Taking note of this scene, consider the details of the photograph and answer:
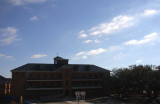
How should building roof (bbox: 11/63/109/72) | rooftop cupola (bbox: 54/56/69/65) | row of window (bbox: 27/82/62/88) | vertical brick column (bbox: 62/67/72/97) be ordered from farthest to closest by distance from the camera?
rooftop cupola (bbox: 54/56/69/65) → building roof (bbox: 11/63/109/72) → vertical brick column (bbox: 62/67/72/97) → row of window (bbox: 27/82/62/88)

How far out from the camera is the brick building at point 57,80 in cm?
5447

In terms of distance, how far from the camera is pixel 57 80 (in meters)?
56.9

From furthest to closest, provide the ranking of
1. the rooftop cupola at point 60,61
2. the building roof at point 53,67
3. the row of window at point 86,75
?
1. the rooftop cupola at point 60,61
2. the row of window at point 86,75
3. the building roof at point 53,67

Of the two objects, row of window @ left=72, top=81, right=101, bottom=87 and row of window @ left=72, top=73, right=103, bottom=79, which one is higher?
row of window @ left=72, top=73, right=103, bottom=79

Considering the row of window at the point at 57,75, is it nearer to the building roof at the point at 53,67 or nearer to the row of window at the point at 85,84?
the building roof at the point at 53,67

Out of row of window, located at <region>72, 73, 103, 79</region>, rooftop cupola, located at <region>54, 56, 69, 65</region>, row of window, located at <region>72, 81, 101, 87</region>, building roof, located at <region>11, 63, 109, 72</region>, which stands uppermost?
rooftop cupola, located at <region>54, 56, 69, 65</region>

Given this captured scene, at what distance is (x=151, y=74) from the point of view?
149 feet

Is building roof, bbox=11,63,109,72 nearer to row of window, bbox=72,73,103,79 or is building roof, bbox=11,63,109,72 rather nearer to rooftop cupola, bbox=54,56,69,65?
row of window, bbox=72,73,103,79

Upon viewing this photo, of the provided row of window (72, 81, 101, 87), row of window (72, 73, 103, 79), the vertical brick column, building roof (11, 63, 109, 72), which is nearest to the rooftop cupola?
building roof (11, 63, 109, 72)

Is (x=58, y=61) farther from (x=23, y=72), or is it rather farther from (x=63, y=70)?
(x=23, y=72)

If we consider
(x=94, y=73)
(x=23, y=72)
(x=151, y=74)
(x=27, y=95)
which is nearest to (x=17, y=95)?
(x=27, y=95)

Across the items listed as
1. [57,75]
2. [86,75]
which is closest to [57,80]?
[57,75]

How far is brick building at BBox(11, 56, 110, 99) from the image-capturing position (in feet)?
179

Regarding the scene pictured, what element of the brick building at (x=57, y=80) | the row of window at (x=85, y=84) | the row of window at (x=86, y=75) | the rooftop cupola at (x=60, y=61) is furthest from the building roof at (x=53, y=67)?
the row of window at (x=85, y=84)
